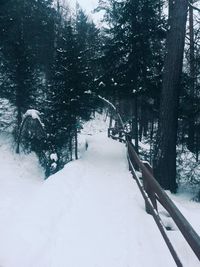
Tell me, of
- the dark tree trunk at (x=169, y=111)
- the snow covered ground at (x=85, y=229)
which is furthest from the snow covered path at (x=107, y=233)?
the dark tree trunk at (x=169, y=111)

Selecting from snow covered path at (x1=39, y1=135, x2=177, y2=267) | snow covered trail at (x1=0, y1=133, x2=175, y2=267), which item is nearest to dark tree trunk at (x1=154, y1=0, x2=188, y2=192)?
snow covered trail at (x1=0, y1=133, x2=175, y2=267)

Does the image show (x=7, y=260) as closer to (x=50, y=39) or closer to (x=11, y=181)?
(x=11, y=181)

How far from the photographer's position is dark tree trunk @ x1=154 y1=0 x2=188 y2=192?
13086 millimetres

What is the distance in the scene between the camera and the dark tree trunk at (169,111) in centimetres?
1309

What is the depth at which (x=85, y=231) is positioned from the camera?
7074 mm

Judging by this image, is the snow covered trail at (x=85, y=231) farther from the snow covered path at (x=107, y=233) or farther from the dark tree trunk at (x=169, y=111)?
the dark tree trunk at (x=169, y=111)

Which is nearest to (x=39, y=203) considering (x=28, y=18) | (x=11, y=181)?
(x=11, y=181)

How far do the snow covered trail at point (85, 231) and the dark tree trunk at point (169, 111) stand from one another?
191 centimetres

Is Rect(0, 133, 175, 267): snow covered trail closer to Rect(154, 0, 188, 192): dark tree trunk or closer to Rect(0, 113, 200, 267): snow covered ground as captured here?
Rect(0, 113, 200, 267): snow covered ground

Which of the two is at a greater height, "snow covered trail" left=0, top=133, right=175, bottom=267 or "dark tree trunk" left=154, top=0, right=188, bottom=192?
"dark tree trunk" left=154, top=0, right=188, bottom=192

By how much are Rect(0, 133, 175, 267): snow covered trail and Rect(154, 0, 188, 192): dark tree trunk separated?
191 cm

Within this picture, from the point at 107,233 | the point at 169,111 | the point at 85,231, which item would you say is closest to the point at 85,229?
the point at 85,231

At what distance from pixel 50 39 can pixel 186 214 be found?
34361 millimetres

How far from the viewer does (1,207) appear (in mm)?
12562
